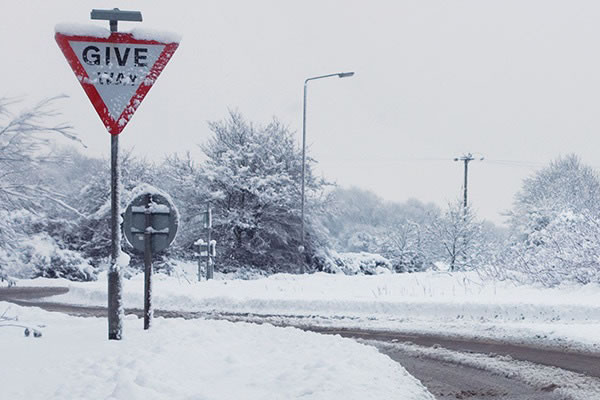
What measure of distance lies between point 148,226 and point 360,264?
32102 mm

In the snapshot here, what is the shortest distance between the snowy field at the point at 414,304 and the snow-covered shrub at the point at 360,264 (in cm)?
1606

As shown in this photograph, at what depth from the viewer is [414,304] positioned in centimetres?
1541

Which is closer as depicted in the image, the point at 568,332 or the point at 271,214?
the point at 568,332

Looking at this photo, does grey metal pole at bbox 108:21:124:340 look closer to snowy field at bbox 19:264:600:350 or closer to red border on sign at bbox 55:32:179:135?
red border on sign at bbox 55:32:179:135

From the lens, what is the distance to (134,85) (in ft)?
25.2

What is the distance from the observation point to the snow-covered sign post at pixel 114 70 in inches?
298

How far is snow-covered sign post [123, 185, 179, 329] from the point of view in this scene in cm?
835

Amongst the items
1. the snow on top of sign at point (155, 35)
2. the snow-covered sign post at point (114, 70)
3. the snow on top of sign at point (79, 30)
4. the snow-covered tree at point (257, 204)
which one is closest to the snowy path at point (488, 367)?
the snow-covered sign post at point (114, 70)

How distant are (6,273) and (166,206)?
2775 millimetres

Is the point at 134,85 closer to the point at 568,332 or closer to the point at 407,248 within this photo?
the point at 568,332

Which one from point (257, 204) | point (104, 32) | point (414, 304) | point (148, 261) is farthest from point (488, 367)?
point (257, 204)

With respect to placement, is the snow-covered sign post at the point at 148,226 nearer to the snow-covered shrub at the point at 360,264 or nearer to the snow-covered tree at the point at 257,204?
the snow-covered tree at the point at 257,204

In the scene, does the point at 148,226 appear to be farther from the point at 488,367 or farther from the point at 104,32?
the point at 488,367

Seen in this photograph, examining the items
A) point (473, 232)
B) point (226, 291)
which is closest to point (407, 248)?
point (473, 232)
